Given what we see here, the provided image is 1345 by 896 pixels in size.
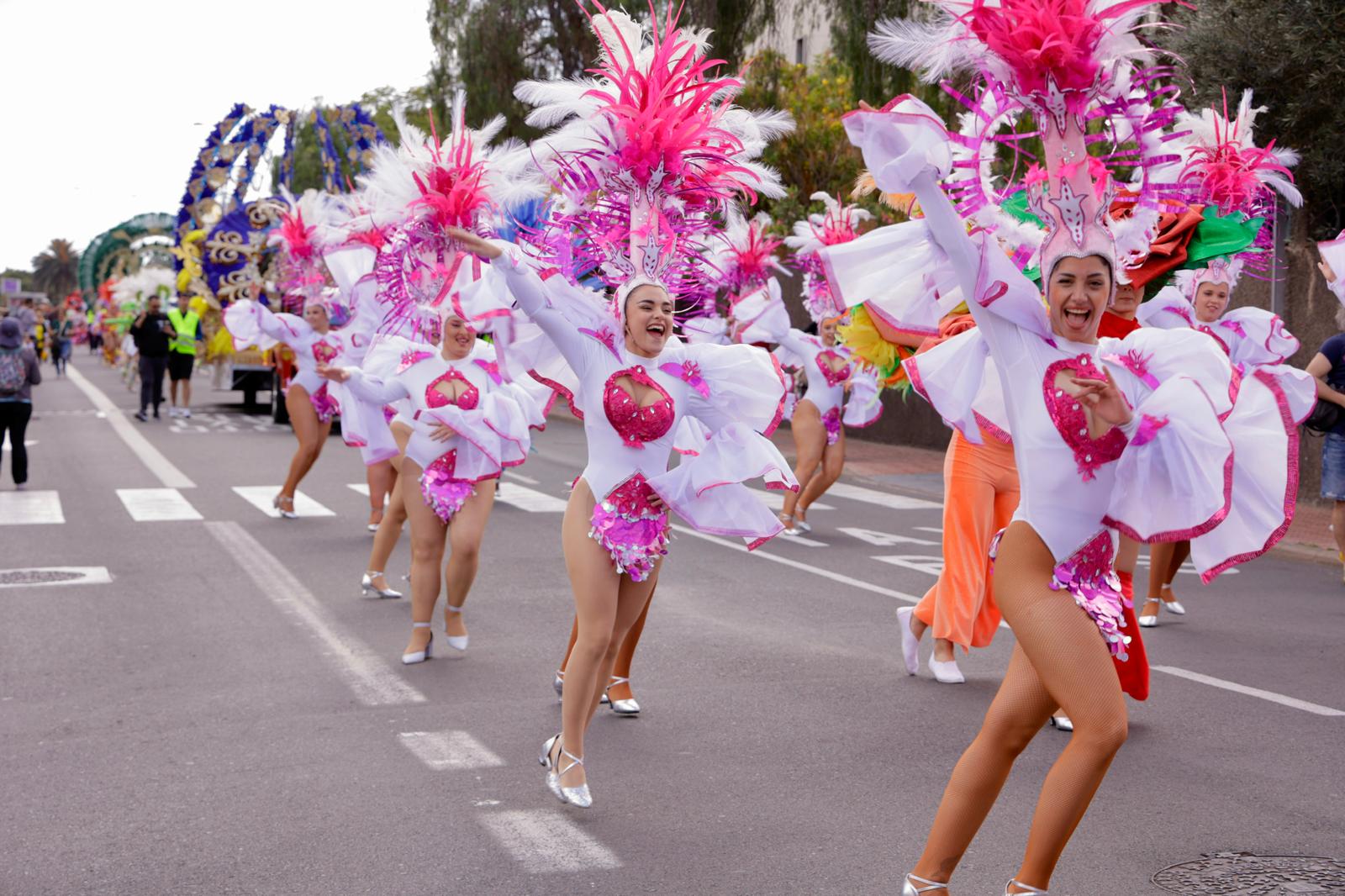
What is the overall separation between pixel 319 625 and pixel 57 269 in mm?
141396

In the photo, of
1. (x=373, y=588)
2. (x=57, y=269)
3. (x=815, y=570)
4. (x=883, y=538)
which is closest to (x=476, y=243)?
(x=373, y=588)

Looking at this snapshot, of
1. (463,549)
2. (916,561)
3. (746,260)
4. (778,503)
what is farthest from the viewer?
(778,503)

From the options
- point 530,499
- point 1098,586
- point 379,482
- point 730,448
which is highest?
point 730,448

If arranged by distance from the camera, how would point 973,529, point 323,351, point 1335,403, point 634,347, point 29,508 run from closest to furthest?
point 634,347 < point 973,529 < point 1335,403 < point 323,351 < point 29,508

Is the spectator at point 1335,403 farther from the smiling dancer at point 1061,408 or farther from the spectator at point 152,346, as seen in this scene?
the spectator at point 152,346

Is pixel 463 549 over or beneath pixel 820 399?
beneath

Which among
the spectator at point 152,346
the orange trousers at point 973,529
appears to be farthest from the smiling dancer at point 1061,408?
the spectator at point 152,346

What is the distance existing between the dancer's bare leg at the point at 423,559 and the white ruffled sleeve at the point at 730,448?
231 centimetres

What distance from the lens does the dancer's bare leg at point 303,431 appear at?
13.2m

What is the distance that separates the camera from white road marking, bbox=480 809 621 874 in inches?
182

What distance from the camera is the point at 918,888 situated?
4.04 m

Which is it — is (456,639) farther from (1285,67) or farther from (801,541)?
(1285,67)

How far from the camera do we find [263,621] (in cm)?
871

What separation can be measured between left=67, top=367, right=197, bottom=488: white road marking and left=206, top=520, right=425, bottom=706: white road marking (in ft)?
13.4
